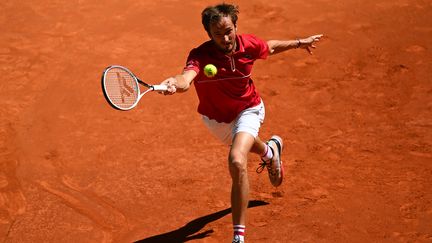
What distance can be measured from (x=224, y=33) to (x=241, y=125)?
0.82 meters

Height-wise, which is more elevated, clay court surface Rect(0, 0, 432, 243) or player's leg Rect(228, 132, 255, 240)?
player's leg Rect(228, 132, 255, 240)

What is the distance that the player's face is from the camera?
5512 mm

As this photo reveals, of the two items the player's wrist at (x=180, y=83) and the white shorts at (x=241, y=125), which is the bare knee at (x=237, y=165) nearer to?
the white shorts at (x=241, y=125)

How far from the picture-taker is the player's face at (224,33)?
5.51 m

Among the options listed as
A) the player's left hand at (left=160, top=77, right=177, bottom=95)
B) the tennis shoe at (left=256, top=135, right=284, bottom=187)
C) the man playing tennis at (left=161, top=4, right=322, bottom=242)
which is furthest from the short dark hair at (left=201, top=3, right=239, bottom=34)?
the tennis shoe at (left=256, top=135, right=284, bottom=187)

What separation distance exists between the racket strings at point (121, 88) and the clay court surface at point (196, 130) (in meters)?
1.42

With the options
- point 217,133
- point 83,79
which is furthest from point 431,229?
point 83,79

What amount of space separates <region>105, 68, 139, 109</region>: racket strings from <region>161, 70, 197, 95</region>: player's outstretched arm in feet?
1.16

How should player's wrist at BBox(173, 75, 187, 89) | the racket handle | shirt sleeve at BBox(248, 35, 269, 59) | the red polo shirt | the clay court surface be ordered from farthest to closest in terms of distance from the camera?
the clay court surface, shirt sleeve at BBox(248, 35, 269, 59), the red polo shirt, player's wrist at BBox(173, 75, 187, 89), the racket handle

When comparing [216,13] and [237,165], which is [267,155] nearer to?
Result: [237,165]

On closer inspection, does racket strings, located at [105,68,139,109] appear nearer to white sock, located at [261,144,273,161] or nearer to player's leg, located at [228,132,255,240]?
player's leg, located at [228,132,255,240]

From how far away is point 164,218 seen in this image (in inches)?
253

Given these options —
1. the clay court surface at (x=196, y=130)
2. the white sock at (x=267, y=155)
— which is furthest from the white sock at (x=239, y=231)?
the white sock at (x=267, y=155)

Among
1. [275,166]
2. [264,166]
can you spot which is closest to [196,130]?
[264,166]
